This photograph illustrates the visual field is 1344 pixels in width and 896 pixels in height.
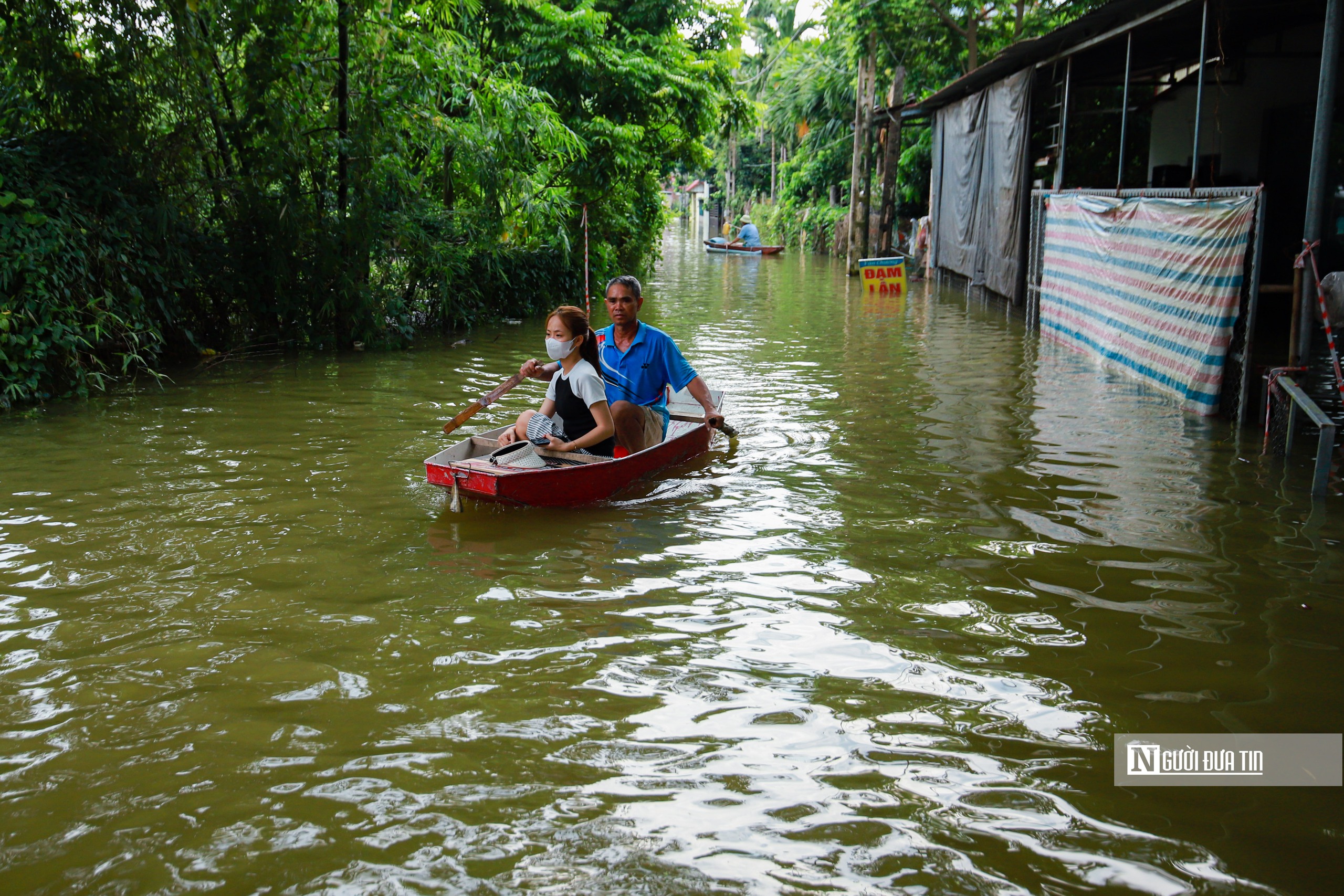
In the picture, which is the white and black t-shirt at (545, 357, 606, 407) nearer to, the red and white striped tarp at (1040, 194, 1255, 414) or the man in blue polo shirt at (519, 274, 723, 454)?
the man in blue polo shirt at (519, 274, 723, 454)

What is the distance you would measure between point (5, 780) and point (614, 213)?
18446 mm

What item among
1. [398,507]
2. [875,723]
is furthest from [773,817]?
[398,507]

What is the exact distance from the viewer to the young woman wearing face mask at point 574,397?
22.6 feet

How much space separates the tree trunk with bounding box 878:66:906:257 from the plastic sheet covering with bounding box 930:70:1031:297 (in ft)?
8.71

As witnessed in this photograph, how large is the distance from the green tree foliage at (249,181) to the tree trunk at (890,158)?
12602mm

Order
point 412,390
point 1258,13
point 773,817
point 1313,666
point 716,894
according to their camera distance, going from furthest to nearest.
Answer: point 1258,13 → point 412,390 → point 1313,666 → point 773,817 → point 716,894

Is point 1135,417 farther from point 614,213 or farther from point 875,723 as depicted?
point 614,213

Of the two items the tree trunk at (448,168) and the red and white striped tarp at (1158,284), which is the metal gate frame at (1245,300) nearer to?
the red and white striped tarp at (1158,284)

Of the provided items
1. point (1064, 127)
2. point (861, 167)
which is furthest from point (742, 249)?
point (1064, 127)

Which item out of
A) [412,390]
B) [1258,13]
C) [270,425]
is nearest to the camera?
[270,425]

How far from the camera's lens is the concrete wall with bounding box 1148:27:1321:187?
15.3m

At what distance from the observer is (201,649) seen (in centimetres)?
466

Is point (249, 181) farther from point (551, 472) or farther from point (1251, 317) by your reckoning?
point (1251, 317)

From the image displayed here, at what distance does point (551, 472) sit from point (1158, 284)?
6.90m
